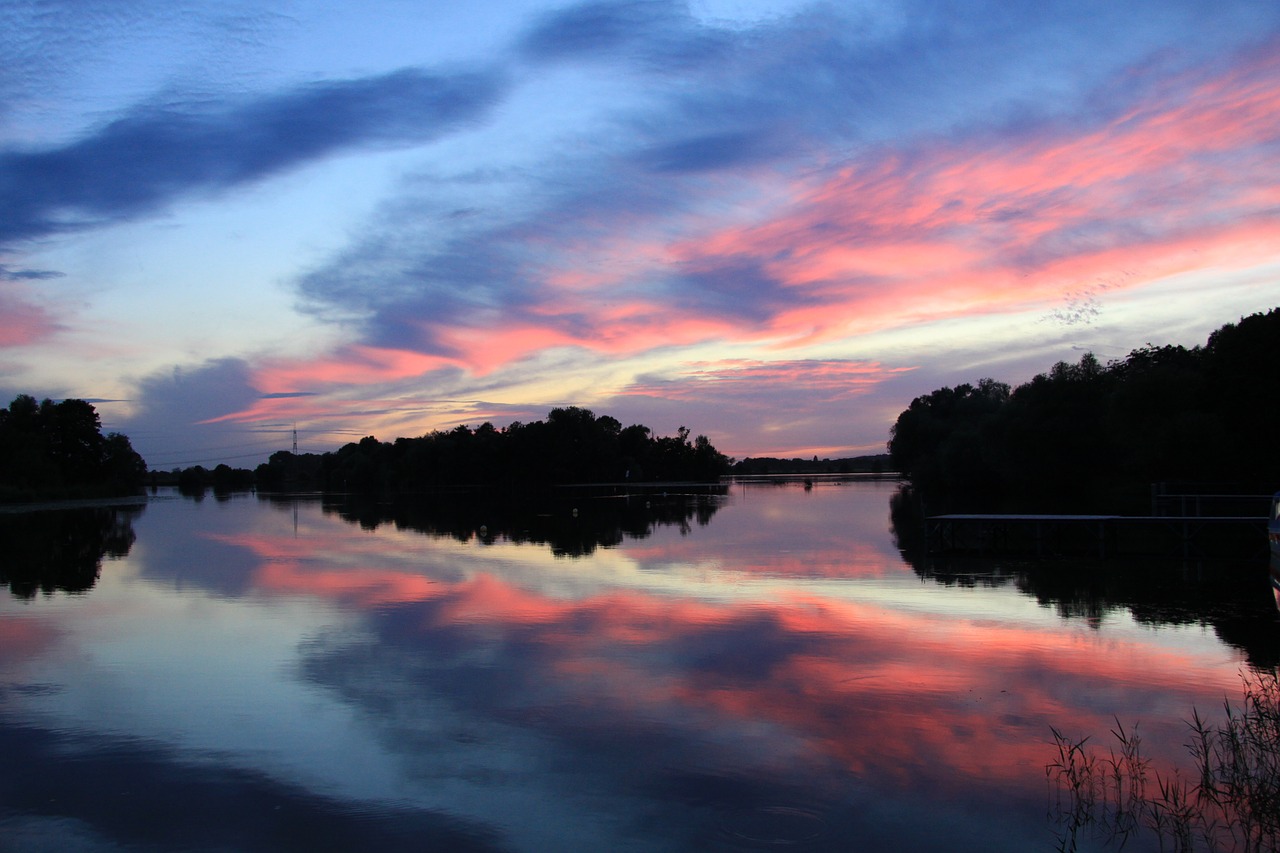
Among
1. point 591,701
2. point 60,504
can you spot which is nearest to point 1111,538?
point 591,701

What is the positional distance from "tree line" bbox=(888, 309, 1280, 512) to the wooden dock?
2.53 metres

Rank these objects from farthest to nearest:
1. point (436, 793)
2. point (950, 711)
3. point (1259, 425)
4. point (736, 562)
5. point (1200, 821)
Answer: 1. point (1259, 425)
2. point (736, 562)
3. point (950, 711)
4. point (436, 793)
5. point (1200, 821)

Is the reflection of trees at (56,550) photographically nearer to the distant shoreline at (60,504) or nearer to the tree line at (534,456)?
the distant shoreline at (60,504)

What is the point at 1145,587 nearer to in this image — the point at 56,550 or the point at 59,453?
the point at 56,550

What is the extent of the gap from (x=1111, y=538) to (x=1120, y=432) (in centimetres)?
2321

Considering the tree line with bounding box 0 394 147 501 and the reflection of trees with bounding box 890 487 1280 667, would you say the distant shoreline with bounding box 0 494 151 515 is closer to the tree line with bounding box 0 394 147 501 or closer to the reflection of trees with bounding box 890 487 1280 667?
the tree line with bounding box 0 394 147 501

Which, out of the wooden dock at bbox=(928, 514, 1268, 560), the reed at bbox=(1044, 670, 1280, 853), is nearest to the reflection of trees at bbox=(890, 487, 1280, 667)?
the wooden dock at bbox=(928, 514, 1268, 560)

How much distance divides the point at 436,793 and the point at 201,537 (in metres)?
36.6

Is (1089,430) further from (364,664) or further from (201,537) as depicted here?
(364,664)

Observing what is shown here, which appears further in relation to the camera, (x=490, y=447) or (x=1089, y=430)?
(x=490, y=447)

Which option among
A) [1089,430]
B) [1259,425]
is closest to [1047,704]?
[1259,425]

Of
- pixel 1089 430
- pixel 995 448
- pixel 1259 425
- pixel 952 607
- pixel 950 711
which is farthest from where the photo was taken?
pixel 995 448

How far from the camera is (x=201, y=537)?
40500 millimetres

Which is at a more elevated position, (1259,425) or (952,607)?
(1259,425)
